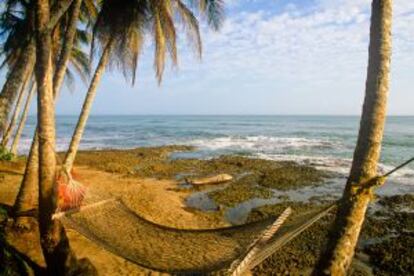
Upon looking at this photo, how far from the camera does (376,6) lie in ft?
9.74

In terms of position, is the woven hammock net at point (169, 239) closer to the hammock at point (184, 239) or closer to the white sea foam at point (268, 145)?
the hammock at point (184, 239)

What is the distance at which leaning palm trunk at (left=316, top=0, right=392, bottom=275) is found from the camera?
289cm

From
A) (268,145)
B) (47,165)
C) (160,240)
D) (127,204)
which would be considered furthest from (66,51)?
(268,145)

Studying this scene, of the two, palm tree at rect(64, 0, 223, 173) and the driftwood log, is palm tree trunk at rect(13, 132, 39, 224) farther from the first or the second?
the driftwood log

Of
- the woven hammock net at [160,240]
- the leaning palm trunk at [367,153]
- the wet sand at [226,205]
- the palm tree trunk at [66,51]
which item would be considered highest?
the palm tree trunk at [66,51]

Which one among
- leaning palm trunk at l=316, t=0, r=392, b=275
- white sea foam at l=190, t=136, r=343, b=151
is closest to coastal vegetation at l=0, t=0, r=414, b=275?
leaning palm trunk at l=316, t=0, r=392, b=275

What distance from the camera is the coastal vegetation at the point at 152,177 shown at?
293 centimetres

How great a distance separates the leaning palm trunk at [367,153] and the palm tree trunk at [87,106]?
16.9ft

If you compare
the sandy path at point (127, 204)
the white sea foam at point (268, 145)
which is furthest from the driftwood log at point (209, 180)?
the white sea foam at point (268, 145)

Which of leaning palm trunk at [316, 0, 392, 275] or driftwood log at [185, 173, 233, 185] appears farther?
driftwood log at [185, 173, 233, 185]

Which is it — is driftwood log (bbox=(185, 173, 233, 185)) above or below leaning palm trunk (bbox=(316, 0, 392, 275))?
below

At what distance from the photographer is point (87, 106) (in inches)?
274

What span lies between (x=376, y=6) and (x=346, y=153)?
18802 millimetres

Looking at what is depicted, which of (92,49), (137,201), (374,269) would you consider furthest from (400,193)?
(92,49)
